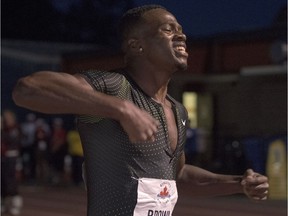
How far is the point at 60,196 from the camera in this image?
17.4 m

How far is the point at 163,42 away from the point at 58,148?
16.5 metres

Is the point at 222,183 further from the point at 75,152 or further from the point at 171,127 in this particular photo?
the point at 75,152

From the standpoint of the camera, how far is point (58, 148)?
64.5ft

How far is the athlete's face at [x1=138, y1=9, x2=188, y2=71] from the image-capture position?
11.0 ft

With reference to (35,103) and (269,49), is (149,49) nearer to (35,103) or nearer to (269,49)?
(35,103)

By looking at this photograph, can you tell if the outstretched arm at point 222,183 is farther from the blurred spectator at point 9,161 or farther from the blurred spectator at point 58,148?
the blurred spectator at point 58,148

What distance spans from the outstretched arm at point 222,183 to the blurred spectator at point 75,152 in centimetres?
1497

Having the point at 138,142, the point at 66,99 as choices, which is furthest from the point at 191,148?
the point at 66,99

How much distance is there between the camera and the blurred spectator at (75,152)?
1930 cm

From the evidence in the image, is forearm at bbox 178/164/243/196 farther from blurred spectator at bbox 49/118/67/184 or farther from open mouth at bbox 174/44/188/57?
blurred spectator at bbox 49/118/67/184

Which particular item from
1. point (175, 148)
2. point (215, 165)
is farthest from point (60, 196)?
point (175, 148)

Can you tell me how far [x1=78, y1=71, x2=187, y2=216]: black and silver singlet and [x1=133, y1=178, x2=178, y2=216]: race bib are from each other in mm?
23

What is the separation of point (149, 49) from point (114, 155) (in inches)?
19.2

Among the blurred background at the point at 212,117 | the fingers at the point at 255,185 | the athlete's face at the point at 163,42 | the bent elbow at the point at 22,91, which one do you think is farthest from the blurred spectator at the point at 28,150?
the bent elbow at the point at 22,91
